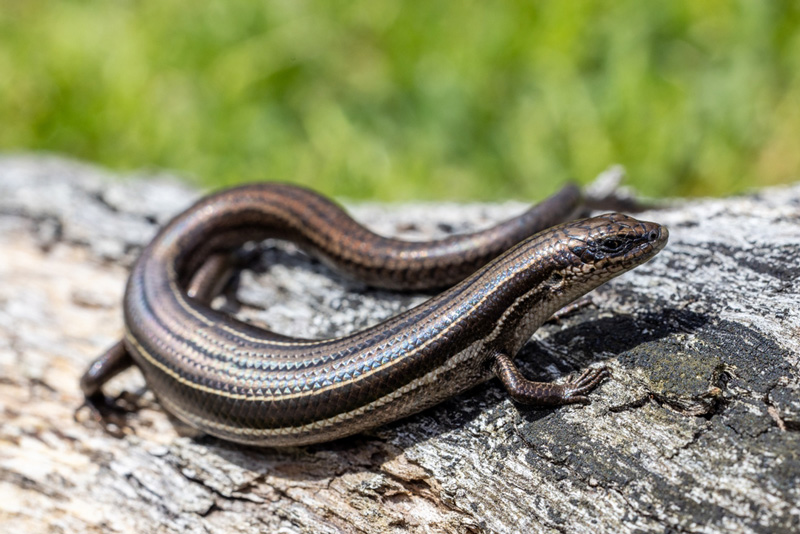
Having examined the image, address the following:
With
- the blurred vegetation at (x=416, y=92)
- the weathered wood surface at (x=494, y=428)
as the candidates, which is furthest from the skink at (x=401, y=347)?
the blurred vegetation at (x=416, y=92)

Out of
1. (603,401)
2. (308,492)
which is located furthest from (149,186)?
(603,401)

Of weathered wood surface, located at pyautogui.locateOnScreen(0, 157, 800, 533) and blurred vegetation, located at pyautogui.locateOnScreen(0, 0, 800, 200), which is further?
blurred vegetation, located at pyautogui.locateOnScreen(0, 0, 800, 200)

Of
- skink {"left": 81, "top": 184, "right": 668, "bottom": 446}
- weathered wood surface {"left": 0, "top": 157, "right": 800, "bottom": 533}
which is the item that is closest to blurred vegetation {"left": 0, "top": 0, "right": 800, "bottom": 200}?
weathered wood surface {"left": 0, "top": 157, "right": 800, "bottom": 533}

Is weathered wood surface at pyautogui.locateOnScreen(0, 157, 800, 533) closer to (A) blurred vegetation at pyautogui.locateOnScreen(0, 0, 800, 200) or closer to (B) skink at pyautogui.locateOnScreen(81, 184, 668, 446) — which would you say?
(B) skink at pyautogui.locateOnScreen(81, 184, 668, 446)

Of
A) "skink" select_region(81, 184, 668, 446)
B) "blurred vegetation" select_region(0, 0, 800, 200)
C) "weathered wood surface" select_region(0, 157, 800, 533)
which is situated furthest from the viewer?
"blurred vegetation" select_region(0, 0, 800, 200)

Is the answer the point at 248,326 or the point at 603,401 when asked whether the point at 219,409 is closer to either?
the point at 248,326

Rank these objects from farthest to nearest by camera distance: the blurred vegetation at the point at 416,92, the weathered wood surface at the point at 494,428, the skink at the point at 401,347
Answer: the blurred vegetation at the point at 416,92 → the skink at the point at 401,347 → the weathered wood surface at the point at 494,428

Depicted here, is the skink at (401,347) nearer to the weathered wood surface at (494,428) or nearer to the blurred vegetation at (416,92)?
the weathered wood surface at (494,428)
